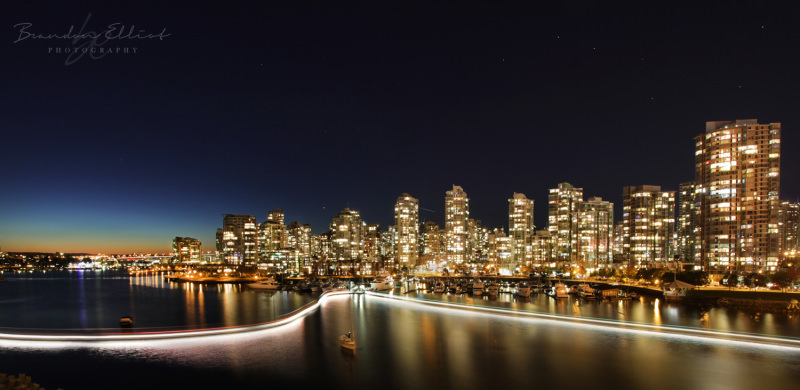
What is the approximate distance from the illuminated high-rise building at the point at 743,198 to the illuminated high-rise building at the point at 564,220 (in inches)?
2076

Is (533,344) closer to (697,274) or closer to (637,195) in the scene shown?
(697,274)

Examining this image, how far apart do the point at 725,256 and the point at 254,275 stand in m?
101

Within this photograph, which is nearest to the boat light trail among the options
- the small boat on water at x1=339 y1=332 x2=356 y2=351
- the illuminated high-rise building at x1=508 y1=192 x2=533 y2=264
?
the small boat on water at x1=339 y1=332 x2=356 y2=351

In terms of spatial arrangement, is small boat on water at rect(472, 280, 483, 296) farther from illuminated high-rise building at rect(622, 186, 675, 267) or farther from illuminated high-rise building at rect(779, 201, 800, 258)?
illuminated high-rise building at rect(779, 201, 800, 258)

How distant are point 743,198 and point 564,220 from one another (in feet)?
202

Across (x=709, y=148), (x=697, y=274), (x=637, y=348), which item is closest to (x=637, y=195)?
(x=709, y=148)

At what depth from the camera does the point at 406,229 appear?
167m

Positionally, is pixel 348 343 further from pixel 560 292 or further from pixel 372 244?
pixel 372 244

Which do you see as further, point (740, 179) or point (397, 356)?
point (740, 179)

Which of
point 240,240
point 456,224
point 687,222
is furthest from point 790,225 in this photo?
point 240,240

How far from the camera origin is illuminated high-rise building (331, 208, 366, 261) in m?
163

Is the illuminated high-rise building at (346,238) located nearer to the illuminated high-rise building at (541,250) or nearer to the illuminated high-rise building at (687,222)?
the illuminated high-rise building at (541,250)

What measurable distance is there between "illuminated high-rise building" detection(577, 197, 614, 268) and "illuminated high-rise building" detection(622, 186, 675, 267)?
8.94m

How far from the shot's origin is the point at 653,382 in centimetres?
2033
